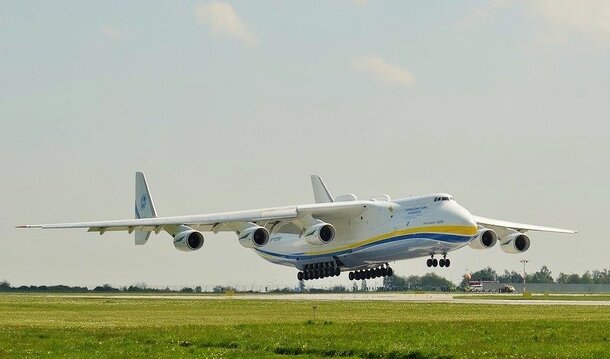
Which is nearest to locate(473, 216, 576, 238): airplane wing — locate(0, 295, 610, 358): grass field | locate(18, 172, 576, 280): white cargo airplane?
locate(18, 172, 576, 280): white cargo airplane

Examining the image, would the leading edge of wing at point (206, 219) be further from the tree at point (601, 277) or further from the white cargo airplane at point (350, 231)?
the tree at point (601, 277)

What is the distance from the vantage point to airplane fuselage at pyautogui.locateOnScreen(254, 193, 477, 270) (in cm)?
5744

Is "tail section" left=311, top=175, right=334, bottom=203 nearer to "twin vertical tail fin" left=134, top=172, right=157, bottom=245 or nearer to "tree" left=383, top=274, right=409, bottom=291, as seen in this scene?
"twin vertical tail fin" left=134, top=172, right=157, bottom=245

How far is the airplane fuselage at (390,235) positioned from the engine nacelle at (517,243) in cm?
841

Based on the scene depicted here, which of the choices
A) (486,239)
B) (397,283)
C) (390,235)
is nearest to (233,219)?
(390,235)

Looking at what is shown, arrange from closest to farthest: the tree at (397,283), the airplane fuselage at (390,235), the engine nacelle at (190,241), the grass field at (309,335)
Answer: the grass field at (309,335) < the airplane fuselage at (390,235) < the engine nacelle at (190,241) < the tree at (397,283)

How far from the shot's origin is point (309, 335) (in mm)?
26906

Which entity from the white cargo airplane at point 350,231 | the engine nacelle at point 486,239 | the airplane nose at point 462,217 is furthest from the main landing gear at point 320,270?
the airplane nose at point 462,217

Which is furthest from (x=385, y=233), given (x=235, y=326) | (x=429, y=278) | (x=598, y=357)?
(x=429, y=278)

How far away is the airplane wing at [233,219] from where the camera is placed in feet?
202

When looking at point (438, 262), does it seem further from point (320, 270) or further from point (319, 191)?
point (319, 191)

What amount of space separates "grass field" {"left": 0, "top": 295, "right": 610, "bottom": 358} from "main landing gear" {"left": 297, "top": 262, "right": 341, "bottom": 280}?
27912 millimetres

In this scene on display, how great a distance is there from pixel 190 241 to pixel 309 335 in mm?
33484

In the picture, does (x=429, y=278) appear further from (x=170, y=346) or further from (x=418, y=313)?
(x=170, y=346)
